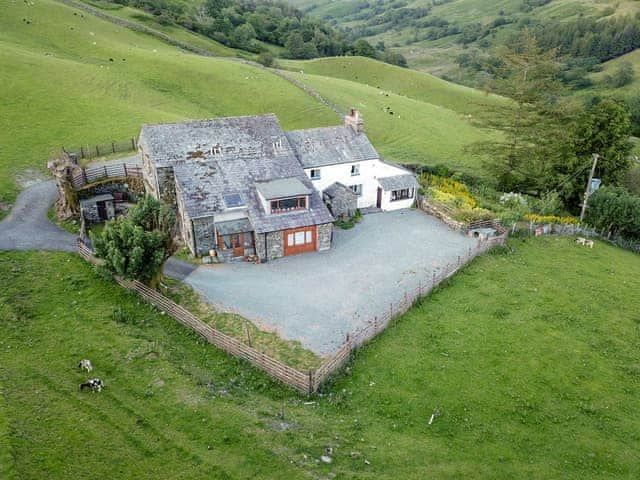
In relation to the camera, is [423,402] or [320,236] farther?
[320,236]

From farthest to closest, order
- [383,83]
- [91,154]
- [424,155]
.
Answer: [383,83] → [424,155] → [91,154]

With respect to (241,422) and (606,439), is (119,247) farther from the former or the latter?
(606,439)

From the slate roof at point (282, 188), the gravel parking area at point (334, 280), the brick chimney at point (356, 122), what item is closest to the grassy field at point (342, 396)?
the gravel parking area at point (334, 280)

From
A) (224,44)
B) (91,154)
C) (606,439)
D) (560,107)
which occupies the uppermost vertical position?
(224,44)

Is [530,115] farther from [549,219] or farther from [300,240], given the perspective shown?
[300,240]

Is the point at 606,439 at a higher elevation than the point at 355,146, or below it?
below

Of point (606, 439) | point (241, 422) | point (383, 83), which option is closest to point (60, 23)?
point (383, 83)

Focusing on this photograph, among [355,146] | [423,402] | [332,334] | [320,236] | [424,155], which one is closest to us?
[423,402]

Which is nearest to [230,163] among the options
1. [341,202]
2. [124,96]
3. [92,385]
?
[341,202]
